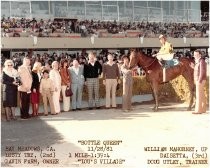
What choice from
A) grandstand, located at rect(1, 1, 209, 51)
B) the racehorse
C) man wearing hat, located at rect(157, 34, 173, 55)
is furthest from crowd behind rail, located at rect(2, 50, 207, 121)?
grandstand, located at rect(1, 1, 209, 51)

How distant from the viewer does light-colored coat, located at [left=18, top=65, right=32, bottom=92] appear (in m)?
10.7

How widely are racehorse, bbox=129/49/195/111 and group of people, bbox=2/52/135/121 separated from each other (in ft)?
0.93

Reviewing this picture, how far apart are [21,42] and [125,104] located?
17080 mm

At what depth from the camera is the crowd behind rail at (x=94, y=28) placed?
2730 centimetres

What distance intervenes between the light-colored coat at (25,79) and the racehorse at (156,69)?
255cm

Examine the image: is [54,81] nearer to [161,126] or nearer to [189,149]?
[161,126]

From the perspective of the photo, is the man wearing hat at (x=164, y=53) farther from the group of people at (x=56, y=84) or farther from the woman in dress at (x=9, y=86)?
the woman in dress at (x=9, y=86)

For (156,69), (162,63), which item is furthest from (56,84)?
(162,63)

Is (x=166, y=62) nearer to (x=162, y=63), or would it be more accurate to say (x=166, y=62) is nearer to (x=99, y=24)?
(x=162, y=63)

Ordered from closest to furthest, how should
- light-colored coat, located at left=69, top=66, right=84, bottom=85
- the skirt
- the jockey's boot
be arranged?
the skirt → the jockey's boot → light-colored coat, located at left=69, top=66, right=84, bottom=85

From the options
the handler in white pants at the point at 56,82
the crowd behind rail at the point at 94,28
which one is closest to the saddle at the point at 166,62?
the handler in white pants at the point at 56,82

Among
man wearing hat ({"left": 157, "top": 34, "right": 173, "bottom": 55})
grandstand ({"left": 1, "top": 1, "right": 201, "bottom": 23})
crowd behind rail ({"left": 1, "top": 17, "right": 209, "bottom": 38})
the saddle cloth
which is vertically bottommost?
the saddle cloth

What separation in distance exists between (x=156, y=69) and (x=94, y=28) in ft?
64.1

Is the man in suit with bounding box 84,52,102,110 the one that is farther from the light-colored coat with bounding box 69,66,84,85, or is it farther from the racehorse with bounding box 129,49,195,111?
the racehorse with bounding box 129,49,195,111
